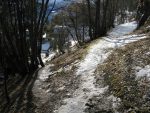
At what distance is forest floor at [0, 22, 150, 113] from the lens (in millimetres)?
9453

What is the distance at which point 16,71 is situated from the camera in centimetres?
1938

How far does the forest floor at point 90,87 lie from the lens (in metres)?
9.45

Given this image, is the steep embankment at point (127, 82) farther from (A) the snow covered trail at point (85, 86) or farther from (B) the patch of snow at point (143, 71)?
(A) the snow covered trail at point (85, 86)

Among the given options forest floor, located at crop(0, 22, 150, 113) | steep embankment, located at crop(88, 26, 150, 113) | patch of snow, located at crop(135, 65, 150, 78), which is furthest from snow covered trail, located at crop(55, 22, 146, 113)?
patch of snow, located at crop(135, 65, 150, 78)

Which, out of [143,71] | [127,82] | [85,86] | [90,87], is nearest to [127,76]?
[127,82]

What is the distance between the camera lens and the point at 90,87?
36.1 ft

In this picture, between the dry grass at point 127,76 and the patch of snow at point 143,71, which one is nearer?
the dry grass at point 127,76

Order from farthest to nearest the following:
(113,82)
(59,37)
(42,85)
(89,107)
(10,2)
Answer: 1. (59,37)
2. (10,2)
3. (42,85)
4. (113,82)
5. (89,107)

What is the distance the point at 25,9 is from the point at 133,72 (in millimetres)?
9322

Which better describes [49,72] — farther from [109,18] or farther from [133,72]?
Answer: [109,18]

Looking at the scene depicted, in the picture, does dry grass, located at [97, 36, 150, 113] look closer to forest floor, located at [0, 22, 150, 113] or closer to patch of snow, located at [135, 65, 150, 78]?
forest floor, located at [0, 22, 150, 113]

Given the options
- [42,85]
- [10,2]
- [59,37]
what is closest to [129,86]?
[42,85]

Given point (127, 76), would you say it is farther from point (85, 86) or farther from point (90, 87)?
point (85, 86)

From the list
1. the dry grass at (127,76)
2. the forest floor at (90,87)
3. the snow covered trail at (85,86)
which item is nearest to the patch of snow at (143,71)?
the forest floor at (90,87)
